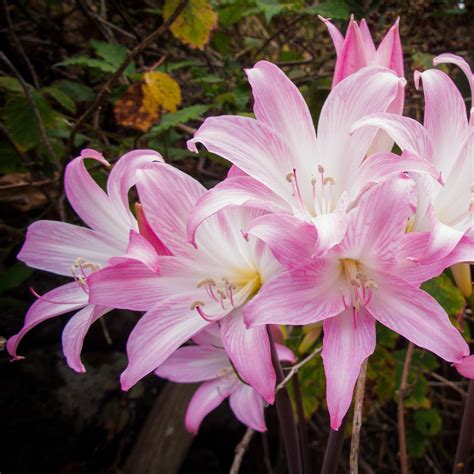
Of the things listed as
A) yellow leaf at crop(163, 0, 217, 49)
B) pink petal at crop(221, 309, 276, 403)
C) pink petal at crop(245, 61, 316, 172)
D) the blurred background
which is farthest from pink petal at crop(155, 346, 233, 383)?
yellow leaf at crop(163, 0, 217, 49)

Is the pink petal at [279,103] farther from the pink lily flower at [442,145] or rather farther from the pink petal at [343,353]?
the pink petal at [343,353]

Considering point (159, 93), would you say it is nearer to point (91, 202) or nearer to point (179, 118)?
point (179, 118)

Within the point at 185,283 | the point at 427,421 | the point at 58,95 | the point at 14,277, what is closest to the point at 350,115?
the point at 185,283

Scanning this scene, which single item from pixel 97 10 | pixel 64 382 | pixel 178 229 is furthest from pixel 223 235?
pixel 97 10

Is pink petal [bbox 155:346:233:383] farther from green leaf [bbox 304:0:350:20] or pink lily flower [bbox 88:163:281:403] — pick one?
green leaf [bbox 304:0:350:20]

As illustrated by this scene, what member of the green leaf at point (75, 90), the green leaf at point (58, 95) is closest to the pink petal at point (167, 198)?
the green leaf at point (58, 95)

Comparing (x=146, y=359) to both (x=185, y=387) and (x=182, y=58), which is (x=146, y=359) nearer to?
(x=185, y=387)

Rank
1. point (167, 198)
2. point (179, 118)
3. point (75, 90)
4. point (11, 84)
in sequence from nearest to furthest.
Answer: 1. point (167, 198)
2. point (179, 118)
3. point (11, 84)
4. point (75, 90)
